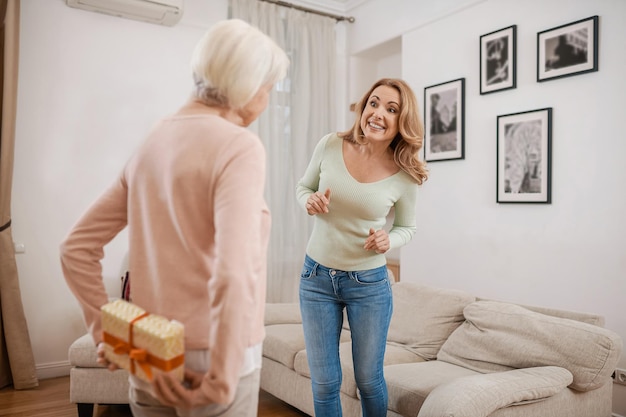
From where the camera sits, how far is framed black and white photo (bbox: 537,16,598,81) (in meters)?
2.78

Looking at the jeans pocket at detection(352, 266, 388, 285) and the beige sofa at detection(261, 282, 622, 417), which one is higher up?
the jeans pocket at detection(352, 266, 388, 285)

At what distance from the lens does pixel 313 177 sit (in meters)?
1.97

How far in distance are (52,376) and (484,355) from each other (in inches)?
109

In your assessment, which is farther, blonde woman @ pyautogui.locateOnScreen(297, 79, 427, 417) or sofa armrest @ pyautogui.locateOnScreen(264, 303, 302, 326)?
sofa armrest @ pyautogui.locateOnScreen(264, 303, 302, 326)

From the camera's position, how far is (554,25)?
2.98 meters

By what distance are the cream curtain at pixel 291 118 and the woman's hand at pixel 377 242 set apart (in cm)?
248

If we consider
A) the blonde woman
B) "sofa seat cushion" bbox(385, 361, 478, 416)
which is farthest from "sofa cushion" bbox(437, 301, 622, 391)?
the blonde woman

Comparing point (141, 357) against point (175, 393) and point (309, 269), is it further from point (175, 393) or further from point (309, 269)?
point (309, 269)

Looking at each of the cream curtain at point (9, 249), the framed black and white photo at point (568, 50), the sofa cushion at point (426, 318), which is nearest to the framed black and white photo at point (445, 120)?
the framed black and white photo at point (568, 50)

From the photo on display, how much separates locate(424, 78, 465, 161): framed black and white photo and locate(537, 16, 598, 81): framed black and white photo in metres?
0.60

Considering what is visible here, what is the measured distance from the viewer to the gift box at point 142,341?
0.86m

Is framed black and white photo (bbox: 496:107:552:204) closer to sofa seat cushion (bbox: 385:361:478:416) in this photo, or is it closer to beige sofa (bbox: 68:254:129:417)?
sofa seat cushion (bbox: 385:361:478:416)

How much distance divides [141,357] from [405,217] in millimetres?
1270

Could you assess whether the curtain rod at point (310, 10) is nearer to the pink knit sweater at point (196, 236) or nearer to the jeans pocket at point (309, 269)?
the jeans pocket at point (309, 269)
